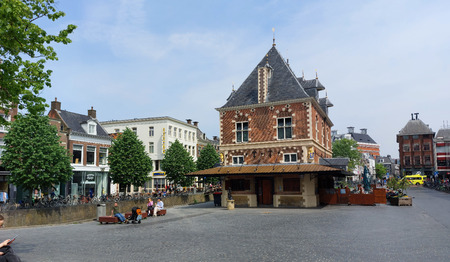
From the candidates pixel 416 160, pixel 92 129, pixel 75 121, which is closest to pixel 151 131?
pixel 92 129

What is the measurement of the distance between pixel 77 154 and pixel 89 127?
3.62 m

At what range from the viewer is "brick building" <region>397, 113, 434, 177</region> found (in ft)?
304

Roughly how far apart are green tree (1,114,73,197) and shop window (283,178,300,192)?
17.6 metres

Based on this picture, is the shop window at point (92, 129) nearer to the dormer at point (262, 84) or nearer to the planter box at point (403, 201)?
the dormer at point (262, 84)

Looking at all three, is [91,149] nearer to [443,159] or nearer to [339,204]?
[339,204]

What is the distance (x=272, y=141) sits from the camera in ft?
101

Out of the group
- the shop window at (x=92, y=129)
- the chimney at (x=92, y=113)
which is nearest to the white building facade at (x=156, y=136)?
the chimney at (x=92, y=113)

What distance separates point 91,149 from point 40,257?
3017cm

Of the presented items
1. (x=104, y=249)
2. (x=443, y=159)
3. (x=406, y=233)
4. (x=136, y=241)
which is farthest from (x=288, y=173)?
(x=443, y=159)

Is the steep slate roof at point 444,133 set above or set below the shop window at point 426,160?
above

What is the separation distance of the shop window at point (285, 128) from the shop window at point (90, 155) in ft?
70.8

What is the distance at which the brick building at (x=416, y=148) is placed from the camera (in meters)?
92.7

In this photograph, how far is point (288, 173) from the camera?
27.4 meters

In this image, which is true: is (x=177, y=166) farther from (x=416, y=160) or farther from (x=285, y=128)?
(x=416, y=160)
